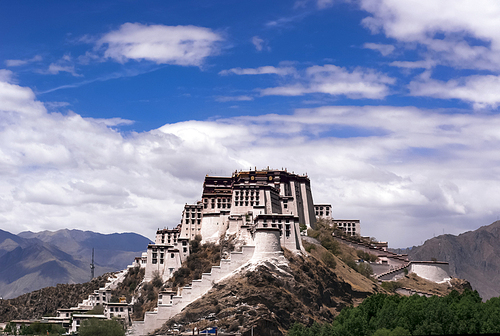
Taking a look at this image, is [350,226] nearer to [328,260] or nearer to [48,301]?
[328,260]

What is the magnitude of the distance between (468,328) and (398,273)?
6442cm

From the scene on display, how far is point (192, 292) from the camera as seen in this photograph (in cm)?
11831

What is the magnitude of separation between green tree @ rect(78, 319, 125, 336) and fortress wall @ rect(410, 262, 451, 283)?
242ft

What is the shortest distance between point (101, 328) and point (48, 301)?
5972 cm

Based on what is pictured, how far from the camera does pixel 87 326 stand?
119 metres

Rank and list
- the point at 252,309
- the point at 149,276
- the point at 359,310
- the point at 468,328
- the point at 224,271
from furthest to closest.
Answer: the point at 149,276, the point at 224,271, the point at 252,309, the point at 359,310, the point at 468,328

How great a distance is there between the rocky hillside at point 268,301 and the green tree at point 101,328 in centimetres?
792

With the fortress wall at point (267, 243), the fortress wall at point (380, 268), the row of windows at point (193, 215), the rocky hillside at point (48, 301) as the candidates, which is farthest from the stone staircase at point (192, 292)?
the rocky hillside at point (48, 301)

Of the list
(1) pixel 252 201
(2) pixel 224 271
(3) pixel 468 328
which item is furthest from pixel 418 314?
(1) pixel 252 201

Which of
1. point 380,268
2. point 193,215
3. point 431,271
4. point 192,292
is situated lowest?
point 192,292

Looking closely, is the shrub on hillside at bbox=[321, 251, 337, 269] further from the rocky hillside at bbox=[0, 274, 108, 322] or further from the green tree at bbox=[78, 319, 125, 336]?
the rocky hillside at bbox=[0, 274, 108, 322]

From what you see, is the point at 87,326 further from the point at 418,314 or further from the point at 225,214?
the point at 418,314

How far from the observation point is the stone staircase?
11719 cm

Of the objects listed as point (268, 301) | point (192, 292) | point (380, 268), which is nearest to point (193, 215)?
point (192, 292)
